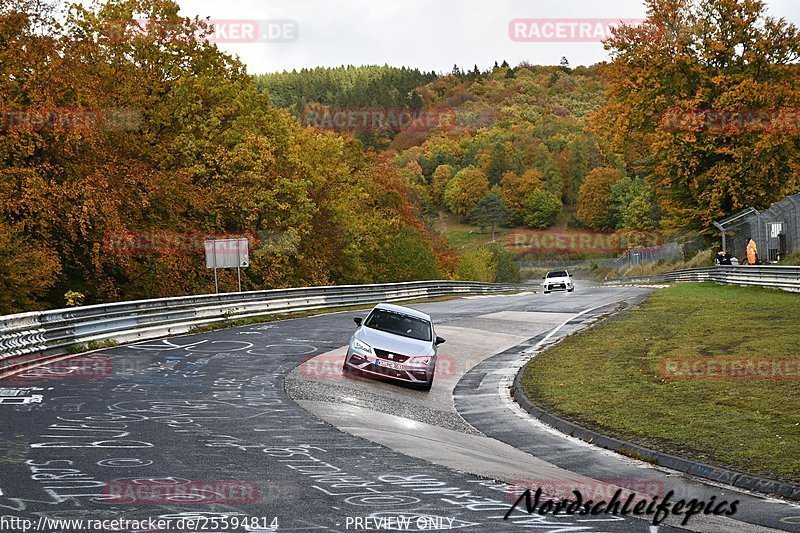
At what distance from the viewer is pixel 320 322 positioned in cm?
3045

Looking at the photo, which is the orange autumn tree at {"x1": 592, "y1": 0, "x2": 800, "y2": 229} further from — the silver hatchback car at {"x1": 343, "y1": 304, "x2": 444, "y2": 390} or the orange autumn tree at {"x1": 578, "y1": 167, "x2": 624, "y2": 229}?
the orange autumn tree at {"x1": 578, "y1": 167, "x2": 624, "y2": 229}

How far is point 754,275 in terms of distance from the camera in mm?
39375

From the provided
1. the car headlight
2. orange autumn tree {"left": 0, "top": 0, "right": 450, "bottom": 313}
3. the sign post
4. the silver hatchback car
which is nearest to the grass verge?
the silver hatchback car

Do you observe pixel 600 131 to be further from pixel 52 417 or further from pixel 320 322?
pixel 52 417

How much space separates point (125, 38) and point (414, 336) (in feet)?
99.3

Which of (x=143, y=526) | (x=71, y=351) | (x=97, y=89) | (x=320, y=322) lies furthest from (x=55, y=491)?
(x=97, y=89)

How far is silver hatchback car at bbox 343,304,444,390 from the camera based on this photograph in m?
17.2

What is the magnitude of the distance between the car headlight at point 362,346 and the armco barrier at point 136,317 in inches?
259

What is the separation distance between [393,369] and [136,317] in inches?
371

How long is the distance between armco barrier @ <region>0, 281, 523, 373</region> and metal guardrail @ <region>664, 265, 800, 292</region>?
17.6m

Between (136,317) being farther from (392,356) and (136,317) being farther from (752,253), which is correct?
(752,253)

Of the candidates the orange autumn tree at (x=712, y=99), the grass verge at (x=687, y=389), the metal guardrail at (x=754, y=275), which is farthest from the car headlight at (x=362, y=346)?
the orange autumn tree at (x=712, y=99)

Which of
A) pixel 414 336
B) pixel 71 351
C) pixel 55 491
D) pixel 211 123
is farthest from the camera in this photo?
pixel 211 123

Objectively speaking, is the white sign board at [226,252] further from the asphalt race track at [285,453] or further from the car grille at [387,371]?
the car grille at [387,371]
